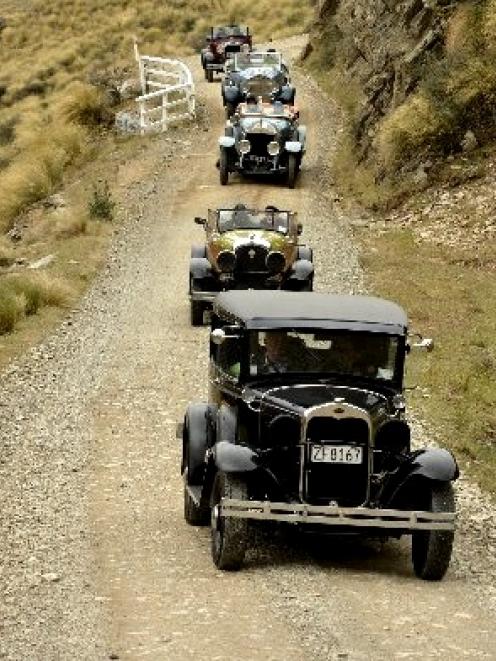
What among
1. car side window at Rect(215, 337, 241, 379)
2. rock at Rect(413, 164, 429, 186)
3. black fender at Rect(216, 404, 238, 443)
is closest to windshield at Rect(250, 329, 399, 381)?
car side window at Rect(215, 337, 241, 379)

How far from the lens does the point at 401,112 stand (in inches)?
1228

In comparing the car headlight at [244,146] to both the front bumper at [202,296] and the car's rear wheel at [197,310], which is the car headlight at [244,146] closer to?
the front bumper at [202,296]

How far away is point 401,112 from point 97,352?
13822 mm

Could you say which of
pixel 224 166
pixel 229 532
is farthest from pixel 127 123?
pixel 229 532

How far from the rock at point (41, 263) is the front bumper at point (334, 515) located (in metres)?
15.9

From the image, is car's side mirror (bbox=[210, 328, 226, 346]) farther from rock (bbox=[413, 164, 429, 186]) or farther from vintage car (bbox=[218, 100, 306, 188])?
vintage car (bbox=[218, 100, 306, 188])

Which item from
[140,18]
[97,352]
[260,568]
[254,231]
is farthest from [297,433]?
[140,18]

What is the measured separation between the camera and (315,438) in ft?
33.0

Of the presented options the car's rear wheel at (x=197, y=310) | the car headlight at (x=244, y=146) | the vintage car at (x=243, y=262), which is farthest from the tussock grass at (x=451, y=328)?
the car headlight at (x=244, y=146)

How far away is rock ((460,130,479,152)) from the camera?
98.8ft

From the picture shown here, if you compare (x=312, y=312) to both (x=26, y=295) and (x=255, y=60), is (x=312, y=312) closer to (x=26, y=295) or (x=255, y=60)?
(x=26, y=295)

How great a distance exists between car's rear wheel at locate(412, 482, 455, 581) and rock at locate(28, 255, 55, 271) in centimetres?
1596

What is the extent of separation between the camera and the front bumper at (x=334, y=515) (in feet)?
32.5

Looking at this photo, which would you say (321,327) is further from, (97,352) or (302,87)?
(302,87)
